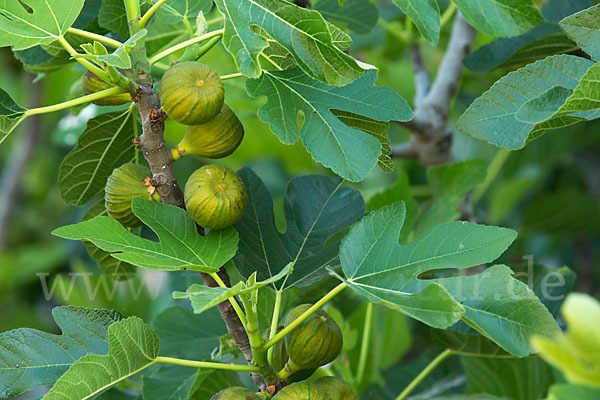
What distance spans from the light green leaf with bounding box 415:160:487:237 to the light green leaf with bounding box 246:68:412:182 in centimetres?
40

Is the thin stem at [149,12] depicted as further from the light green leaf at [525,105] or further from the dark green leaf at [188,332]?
the dark green leaf at [188,332]

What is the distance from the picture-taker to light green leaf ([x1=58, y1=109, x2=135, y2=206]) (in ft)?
3.36

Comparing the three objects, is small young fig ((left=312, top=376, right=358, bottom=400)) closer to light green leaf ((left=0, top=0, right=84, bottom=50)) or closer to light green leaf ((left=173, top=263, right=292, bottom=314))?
light green leaf ((left=173, top=263, right=292, bottom=314))

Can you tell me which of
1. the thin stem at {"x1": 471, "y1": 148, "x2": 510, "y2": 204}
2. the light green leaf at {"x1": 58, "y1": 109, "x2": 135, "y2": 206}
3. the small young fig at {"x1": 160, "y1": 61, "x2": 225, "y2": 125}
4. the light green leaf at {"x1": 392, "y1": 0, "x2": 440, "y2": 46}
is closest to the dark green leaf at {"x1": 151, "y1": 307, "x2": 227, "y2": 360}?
the light green leaf at {"x1": 58, "y1": 109, "x2": 135, "y2": 206}

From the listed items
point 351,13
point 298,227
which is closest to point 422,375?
point 298,227

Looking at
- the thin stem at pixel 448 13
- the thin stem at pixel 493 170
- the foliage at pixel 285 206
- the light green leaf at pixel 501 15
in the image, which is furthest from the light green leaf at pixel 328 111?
the thin stem at pixel 493 170

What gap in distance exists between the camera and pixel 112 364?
0.75m

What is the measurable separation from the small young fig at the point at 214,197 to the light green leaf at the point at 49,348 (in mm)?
Result: 178

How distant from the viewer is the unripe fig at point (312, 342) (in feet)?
2.59

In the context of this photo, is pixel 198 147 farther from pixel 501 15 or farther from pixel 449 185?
pixel 449 185

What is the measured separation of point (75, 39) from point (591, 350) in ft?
2.43

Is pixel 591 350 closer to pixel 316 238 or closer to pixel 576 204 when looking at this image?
pixel 316 238

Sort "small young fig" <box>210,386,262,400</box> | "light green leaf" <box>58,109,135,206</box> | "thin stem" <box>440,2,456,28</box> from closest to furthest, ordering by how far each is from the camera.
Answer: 1. "small young fig" <box>210,386,262,400</box>
2. "light green leaf" <box>58,109,135,206</box>
3. "thin stem" <box>440,2,456,28</box>

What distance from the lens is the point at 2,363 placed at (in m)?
0.80
